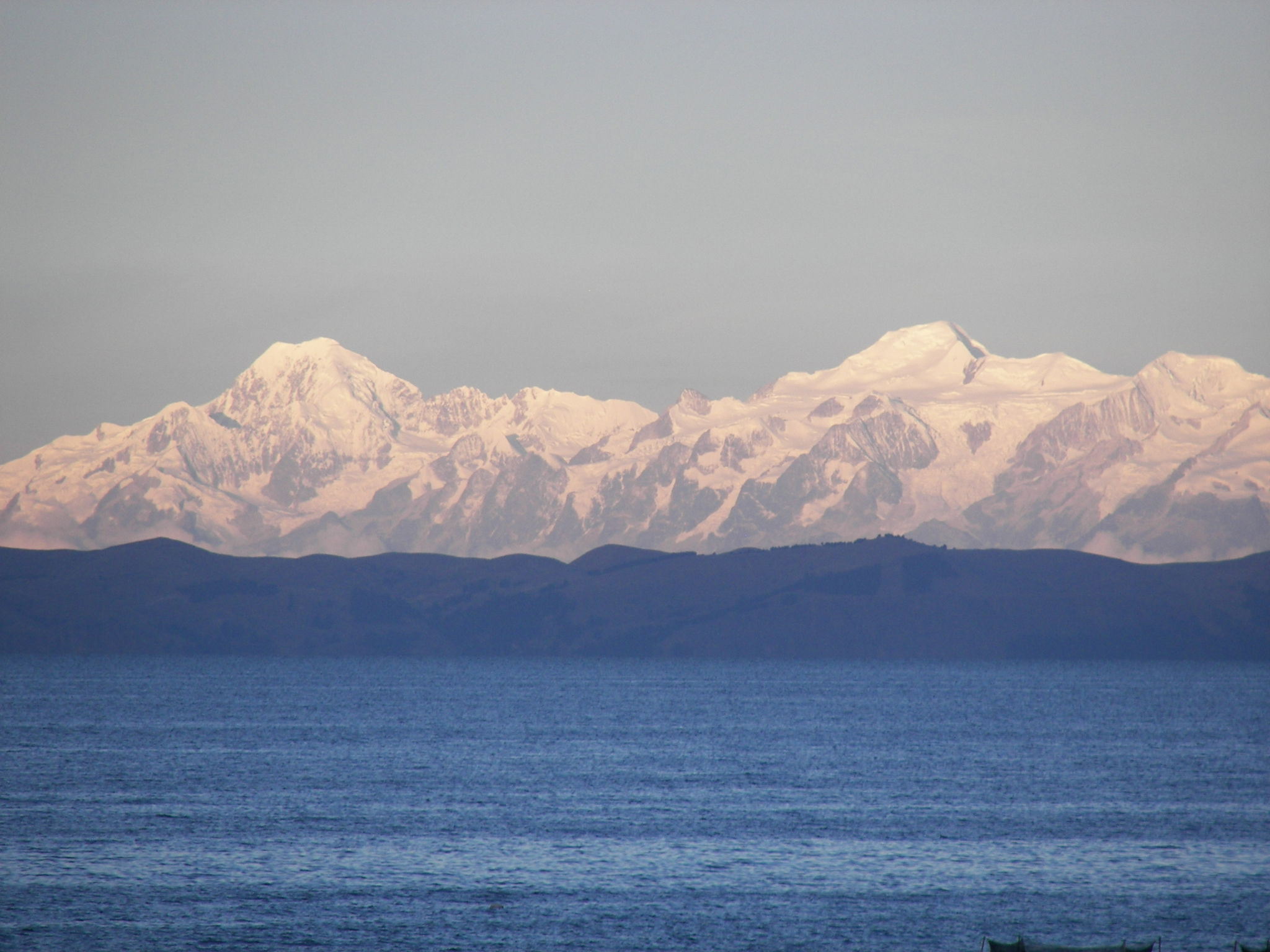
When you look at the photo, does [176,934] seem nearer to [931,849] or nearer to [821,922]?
[821,922]

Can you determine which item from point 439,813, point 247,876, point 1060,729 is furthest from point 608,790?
point 1060,729

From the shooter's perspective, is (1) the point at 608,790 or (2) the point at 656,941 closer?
(2) the point at 656,941

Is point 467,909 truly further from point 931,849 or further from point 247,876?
point 931,849

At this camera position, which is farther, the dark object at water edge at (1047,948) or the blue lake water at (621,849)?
the blue lake water at (621,849)

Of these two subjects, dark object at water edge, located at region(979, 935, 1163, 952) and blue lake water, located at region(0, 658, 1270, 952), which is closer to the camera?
dark object at water edge, located at region(979, 935, 1163, 952)

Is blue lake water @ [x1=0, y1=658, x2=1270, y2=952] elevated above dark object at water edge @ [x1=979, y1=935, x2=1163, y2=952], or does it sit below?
below

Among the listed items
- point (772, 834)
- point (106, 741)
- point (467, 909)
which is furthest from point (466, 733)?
point (467, 909)

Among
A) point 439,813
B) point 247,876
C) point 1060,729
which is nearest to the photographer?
point 247,876

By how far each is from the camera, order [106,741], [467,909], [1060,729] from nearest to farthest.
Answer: [467,909]
[106,741]
[1060,729]

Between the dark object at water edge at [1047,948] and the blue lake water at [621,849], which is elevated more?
the dark object at water edge at [1047,948]

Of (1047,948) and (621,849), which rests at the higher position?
(1047,948)

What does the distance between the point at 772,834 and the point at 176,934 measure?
42474 mm

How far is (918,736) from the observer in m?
184

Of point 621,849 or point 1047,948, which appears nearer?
point 1047,948
